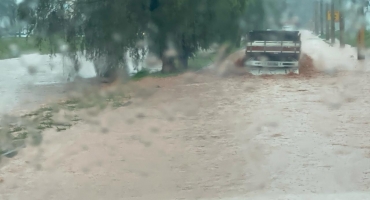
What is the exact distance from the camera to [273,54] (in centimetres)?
2681

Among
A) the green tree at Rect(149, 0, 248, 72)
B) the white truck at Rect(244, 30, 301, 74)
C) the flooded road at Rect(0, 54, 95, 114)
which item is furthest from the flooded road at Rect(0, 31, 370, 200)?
the white truck at Rect(244, 30, 301, 74)

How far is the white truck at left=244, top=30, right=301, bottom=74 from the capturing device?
26.9 metres

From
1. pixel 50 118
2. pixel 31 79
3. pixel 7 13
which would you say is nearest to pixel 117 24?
pixel 7 13

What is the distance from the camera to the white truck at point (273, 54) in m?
26.9

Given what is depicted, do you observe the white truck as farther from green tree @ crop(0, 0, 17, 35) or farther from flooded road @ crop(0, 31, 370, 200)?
green tree @ crop(0, 0, 17, 35)

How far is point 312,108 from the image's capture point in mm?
15781

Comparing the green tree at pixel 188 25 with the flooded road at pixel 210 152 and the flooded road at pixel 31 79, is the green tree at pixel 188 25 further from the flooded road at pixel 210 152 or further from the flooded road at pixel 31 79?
the flooded road at pixel 210 152

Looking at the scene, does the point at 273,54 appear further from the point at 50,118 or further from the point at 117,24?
the point at 50,118

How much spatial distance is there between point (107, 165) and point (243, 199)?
3.19 metres

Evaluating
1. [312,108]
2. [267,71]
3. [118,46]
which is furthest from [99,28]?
[312,108]

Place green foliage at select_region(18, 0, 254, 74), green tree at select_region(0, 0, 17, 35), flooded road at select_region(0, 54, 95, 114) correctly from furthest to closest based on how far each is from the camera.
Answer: green tree at select_region(0, 0, 17, 35) → green foliage at select_region(18, 0, 254, 74) → flooded road at select_region(0, 54, 95, 114)

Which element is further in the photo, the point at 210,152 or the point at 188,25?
the point at 188,25

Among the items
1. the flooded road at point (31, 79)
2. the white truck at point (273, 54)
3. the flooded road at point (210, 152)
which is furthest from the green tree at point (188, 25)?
the flooded road at point (210, 152)

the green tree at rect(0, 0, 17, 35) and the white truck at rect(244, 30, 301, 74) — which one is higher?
the green tree at rect(0, 0, 17, 35)
